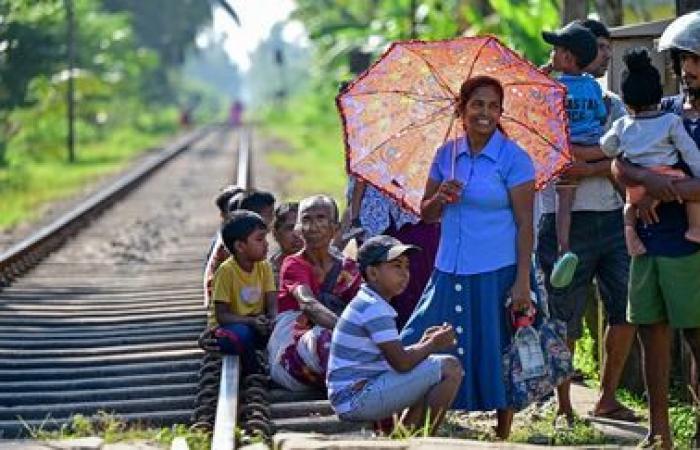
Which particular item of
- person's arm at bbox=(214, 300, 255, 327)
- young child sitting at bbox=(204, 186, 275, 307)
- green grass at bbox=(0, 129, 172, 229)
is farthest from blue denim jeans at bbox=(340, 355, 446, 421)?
green grass at bbox=(0, 129, 172, 229)

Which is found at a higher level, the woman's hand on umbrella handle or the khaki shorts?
the woman's hand on umbrella handle

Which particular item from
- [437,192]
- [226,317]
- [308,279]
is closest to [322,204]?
[308,279]

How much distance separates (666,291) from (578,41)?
161cm

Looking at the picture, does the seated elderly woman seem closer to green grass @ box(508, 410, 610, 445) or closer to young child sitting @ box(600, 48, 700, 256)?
green grass @ box(508, 410, 610, 445)

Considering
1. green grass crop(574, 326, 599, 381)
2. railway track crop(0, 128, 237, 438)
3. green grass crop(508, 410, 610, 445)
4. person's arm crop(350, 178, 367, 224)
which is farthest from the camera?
green grass crop(574, 326, 599, 381)

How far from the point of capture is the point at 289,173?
29.6 meters

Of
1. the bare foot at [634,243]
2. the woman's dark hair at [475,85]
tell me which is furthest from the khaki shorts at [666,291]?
the woman's dark hair at [475,85]

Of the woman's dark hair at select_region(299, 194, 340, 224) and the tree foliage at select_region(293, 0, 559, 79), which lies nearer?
the woman's dark hair at select_region(299, 194, 340, 224)

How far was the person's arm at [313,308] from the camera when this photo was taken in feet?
23.8

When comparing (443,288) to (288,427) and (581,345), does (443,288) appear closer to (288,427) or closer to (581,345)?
(288,427)

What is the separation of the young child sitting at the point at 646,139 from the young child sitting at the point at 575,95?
0.95 m

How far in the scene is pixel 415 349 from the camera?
6215 millimetres

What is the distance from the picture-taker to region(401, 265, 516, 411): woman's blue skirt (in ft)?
21.2

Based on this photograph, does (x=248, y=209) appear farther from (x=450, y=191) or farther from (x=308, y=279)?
(x=450, y=191)
